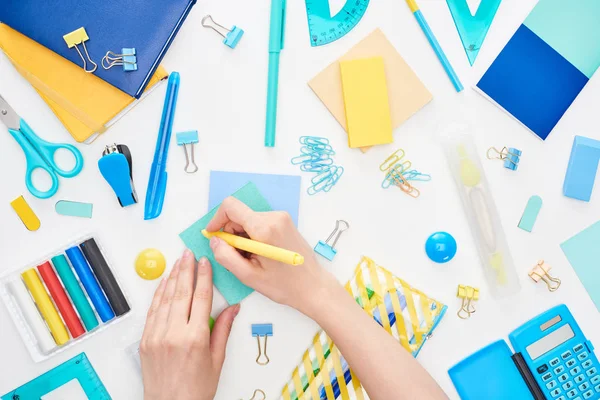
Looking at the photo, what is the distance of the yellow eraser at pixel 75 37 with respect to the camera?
98 cm

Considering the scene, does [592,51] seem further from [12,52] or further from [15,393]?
[15,393]

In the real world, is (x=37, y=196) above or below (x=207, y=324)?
above

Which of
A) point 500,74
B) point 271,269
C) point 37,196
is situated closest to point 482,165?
point 500,74

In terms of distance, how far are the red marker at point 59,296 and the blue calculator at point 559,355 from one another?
0.92 m

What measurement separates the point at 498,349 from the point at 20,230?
1036 millimetres

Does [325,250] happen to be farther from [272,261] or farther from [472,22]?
[472,22]

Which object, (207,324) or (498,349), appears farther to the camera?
(498,349)

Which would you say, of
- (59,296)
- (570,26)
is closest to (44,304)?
(59,296)

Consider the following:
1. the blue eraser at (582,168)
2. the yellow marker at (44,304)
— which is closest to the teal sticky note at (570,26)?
the blue eraser at (582,168)

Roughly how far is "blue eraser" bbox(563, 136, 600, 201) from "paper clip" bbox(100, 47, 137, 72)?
0.94 m

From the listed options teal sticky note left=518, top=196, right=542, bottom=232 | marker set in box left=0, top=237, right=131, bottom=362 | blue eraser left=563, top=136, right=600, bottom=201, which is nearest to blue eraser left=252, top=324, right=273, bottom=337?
marker set in box left=0, top=237, right=131, bottom=362

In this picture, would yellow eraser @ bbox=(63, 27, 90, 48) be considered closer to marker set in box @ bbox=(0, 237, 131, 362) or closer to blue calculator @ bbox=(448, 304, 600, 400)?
marker set in box @ bbox=(0, 237, 131, 362)

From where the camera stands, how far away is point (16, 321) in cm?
101

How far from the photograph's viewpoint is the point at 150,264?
40.8 inches
